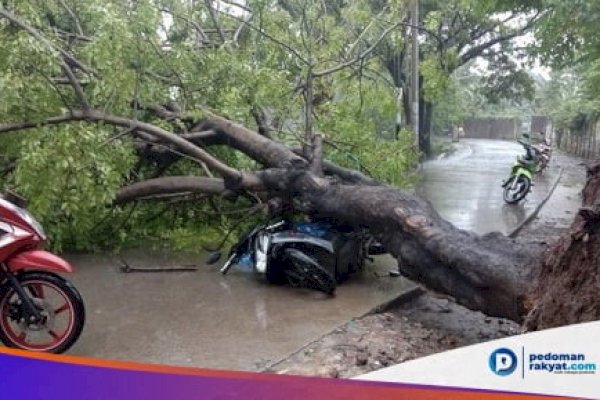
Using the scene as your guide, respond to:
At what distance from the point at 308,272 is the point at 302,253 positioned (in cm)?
16

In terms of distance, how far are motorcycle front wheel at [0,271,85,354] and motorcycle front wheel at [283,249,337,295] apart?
6.56 feet

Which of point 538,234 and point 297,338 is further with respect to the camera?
point 538,234

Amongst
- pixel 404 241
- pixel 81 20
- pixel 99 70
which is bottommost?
→ pixel 404 241

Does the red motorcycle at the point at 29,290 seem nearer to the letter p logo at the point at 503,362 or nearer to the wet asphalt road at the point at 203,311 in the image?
the wet asphalt road at the point at 203,311

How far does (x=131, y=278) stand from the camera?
5.90 m

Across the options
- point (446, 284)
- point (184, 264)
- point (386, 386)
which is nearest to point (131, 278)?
point (184, 264)

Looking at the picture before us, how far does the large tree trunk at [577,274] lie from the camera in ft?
7.66

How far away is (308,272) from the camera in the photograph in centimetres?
540

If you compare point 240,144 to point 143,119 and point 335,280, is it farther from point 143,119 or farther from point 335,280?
point 335,280

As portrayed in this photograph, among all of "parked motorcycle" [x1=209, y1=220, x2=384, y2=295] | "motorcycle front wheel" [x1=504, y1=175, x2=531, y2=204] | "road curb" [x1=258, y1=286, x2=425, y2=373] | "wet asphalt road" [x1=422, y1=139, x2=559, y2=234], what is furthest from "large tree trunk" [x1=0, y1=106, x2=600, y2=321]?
"motorcycle front wheel" [x1=504, y1=175, x2=531, y2=204]

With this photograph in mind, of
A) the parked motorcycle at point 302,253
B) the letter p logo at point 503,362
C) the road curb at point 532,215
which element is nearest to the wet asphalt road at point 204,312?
the parked motorcycle at point 302,253

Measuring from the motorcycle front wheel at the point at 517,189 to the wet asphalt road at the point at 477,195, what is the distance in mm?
129

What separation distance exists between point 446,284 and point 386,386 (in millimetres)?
A: 2858

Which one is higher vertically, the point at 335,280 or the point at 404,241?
the point at 404,241
